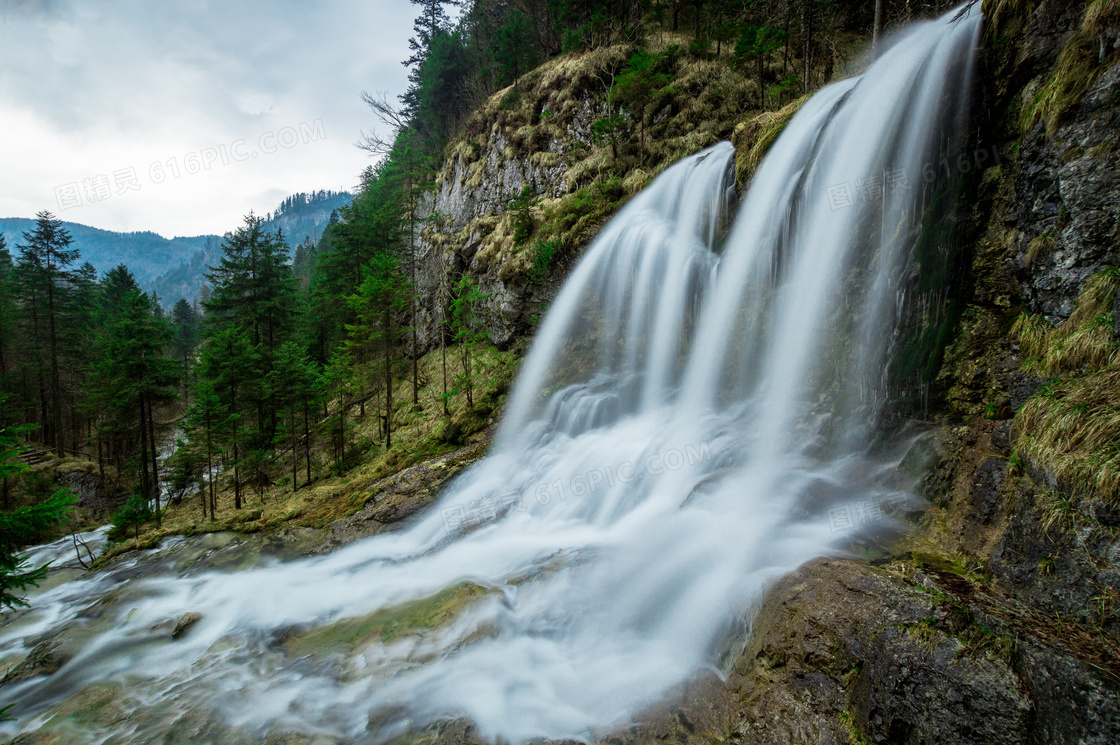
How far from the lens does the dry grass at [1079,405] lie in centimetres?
349

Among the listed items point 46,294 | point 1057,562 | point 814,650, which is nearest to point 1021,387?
point 1057,562

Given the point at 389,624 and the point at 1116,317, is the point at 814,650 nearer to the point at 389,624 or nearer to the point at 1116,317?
the point at 1116,317

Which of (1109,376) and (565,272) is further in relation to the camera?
(565,272)

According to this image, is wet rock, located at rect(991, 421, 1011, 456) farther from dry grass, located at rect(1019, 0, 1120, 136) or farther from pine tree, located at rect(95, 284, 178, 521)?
pine tree, located at rect(95, 284, 178, 521)

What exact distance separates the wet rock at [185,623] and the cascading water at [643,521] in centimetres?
13

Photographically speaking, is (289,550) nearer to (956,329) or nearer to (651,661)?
(651,661)

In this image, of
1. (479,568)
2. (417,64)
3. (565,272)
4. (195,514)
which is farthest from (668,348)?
(417,64)

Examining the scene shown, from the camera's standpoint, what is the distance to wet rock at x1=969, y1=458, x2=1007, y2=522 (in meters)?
4.64

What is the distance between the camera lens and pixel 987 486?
4.78 metres

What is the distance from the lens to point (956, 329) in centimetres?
599

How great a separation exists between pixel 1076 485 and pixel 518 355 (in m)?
13.4

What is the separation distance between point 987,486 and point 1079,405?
1342mm

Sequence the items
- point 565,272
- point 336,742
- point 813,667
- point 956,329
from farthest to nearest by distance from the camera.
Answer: point 565,272 < point 956,329 < point 336,742 < point 813,667

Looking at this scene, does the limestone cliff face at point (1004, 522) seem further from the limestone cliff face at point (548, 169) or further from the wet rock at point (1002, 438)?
the limestone cliff face at point (548, 169)
